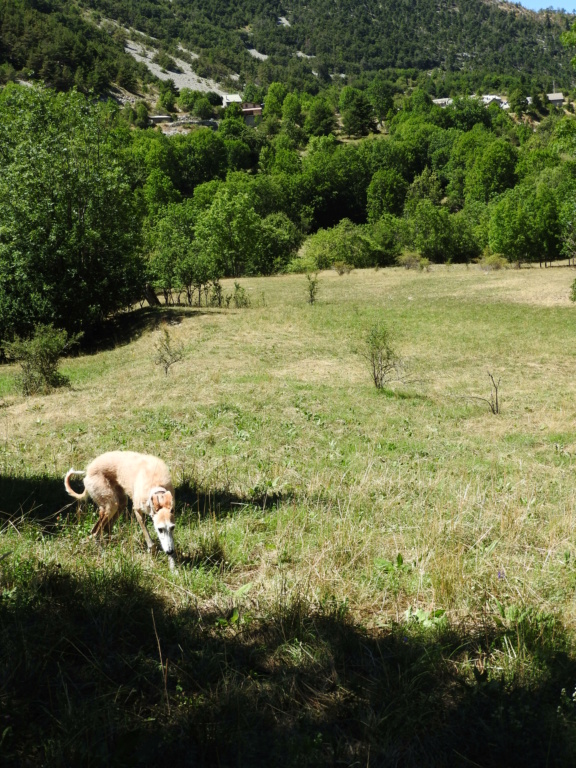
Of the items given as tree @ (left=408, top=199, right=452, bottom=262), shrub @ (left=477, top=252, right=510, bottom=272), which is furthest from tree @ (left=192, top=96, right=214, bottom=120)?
shrub @ (left=477, top=252, right=510, bottom=272)

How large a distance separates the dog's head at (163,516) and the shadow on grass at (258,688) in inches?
20.9

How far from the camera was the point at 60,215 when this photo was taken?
25.6 m

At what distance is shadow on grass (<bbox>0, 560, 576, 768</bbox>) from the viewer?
2.46 meters

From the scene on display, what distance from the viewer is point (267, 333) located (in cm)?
2508

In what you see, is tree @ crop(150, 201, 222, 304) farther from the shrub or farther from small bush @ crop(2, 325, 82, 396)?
the shrub

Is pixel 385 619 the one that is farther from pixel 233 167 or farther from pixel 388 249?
pixel 233 167

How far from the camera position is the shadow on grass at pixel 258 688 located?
246 centimetres

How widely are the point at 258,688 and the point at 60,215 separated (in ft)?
86.1

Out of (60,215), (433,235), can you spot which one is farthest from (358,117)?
(60,215)

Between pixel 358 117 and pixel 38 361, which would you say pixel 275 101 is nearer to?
pixel 358 117

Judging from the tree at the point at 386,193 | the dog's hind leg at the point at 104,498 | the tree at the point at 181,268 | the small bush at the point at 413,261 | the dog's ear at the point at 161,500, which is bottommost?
the dog's hind leg at the point at 104,498

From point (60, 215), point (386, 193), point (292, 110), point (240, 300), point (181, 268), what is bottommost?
point (240, 300)

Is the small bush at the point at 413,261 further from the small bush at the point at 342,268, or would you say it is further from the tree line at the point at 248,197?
the small bush at the point at 342,268

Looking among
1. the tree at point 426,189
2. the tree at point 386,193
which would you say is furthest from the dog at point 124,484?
the tree at point 426,189
